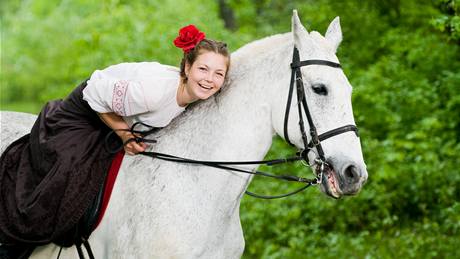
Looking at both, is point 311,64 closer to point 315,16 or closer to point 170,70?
point 170,70

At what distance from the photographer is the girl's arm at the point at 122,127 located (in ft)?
12.6

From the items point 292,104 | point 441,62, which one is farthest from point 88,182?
point 441,62

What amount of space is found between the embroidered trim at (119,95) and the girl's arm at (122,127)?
0.51 ft

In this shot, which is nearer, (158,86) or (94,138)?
(158,86)

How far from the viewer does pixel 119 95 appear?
146 inches

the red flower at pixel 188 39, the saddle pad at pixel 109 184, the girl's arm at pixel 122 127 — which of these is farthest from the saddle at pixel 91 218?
the red flower at pixel 188 39

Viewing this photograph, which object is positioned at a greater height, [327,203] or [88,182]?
[88,182]

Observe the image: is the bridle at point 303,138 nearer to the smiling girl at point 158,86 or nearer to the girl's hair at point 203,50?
the smiling girl at point 158,86

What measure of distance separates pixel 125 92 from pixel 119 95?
40 mm

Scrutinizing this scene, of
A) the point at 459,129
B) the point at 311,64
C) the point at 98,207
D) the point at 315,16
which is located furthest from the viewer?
the point at 315,16

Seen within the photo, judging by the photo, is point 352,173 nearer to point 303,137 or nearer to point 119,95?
point 303,137

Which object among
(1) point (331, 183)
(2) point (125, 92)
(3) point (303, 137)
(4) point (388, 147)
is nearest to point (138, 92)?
(2) point (125, 92)

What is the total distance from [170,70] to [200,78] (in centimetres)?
24

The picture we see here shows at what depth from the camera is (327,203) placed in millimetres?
8344
